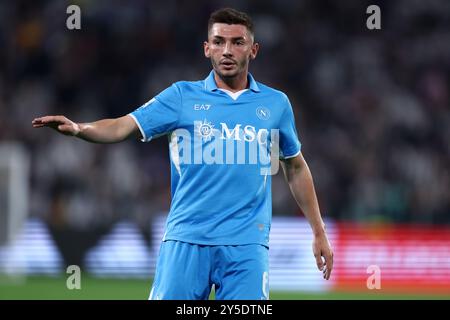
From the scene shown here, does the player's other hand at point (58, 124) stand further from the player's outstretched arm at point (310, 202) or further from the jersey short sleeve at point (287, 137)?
the player's outstretched arm at point (310, 202)

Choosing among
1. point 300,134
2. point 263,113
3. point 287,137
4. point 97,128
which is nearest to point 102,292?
point 300,134

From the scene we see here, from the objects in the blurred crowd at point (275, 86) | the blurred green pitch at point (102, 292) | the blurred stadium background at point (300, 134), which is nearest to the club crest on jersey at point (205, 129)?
the blurred green pitch at point (102, 292)

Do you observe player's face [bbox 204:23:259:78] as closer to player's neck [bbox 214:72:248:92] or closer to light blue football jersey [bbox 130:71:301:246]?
player's neck [bbox 214:72:248:92]

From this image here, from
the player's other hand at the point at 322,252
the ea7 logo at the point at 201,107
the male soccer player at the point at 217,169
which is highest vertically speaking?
the ea7 logo at the point at 201,107

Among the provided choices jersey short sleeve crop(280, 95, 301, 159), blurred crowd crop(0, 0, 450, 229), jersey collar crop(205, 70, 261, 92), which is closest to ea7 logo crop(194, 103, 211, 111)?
jersey collar crop(205, 70, 261, 92)

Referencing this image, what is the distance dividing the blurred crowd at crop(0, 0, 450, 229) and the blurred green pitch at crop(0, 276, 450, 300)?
4.63 ft

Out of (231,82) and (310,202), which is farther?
(310,202)

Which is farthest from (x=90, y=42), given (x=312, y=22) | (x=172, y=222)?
(x=172, y=222)

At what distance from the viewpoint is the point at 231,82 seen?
6.20m

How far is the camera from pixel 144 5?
18.9 metres

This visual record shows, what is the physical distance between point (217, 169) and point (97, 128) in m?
0.70

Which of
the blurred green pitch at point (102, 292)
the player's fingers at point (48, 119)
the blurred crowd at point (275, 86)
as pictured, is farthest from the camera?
the blurred crowd at point (275, 86)

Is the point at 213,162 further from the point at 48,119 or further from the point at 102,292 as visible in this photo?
the point at 102,292

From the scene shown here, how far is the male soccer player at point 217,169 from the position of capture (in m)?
5.93
